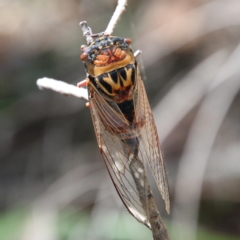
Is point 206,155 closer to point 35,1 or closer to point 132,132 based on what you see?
point 132,132

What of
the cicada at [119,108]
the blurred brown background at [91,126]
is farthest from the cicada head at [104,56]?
the blurred brown background at [91,126]

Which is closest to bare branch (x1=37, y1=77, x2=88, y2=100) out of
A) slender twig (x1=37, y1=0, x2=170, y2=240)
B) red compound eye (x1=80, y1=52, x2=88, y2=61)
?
slender twig (x1=37, y1=0, x2=170, y2=240)

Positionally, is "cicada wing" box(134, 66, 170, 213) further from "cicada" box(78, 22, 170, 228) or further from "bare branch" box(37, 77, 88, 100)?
"bare branch" box(37, 77, 88, 100)

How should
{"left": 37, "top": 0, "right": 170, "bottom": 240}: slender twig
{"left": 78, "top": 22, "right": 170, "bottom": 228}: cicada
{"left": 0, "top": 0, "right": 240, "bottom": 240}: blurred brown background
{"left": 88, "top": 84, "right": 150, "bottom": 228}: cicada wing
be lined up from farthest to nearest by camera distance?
{"left": 0, "top": 0, "right": 240, "bottom": 240}: blurred brown background < {"left": 78, "top": 22, "right": 170, "bottom": 228}: cicada < {"left": 88, "top": 84, "right": 150, "bottom": 228}: cicada wing < {"left": 37, "top": 0, "right": 170, "bottom": 240}: slender twig

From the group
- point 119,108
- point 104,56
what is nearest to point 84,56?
point 104,56

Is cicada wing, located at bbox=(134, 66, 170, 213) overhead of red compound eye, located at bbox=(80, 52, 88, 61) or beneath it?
beneath

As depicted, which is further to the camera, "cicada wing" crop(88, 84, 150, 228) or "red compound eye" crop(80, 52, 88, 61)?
"red compound eye" crop(80, 52, 88, 61)

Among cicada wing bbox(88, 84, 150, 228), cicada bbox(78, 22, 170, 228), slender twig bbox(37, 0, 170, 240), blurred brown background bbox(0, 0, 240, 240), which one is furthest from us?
blurred brown background bbox(0, 0, 240, 240)
